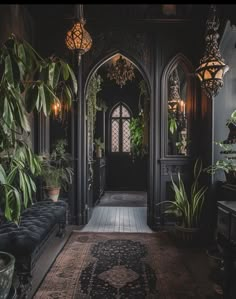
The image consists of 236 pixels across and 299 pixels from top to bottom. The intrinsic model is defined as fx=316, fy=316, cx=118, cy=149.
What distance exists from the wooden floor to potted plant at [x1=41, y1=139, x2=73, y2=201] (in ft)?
2.57

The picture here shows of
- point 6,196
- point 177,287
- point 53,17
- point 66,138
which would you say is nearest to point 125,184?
point 66,138

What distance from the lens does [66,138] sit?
17.4 feet

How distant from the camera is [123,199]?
8.17 m

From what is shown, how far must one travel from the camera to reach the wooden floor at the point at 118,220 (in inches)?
197

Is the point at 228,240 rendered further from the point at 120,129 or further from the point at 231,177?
the point at 120,129

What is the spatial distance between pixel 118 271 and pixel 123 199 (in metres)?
5.05

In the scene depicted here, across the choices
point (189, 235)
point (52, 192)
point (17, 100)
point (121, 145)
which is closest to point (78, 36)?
point (52, 192)

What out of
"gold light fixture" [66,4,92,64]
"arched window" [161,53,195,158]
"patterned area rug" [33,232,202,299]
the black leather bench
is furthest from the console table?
"arched window" [161,53,195,158]

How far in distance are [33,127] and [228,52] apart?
10.3 feet

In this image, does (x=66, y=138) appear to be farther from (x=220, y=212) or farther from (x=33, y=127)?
(x=220, y=212)

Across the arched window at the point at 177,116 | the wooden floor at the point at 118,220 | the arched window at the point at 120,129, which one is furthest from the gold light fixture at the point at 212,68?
→ the arched window at the point at 120,129

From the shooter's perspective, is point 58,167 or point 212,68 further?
point 58,167

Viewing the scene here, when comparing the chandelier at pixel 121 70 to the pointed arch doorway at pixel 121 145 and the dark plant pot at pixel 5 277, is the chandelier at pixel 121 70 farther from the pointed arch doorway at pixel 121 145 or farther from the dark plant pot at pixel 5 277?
the dark plant pot at pixel 5 277

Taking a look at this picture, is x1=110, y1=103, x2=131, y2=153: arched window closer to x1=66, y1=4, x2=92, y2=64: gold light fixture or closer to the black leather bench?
x1=66, y1=4, x2=92, y2=64: gold light fixture
